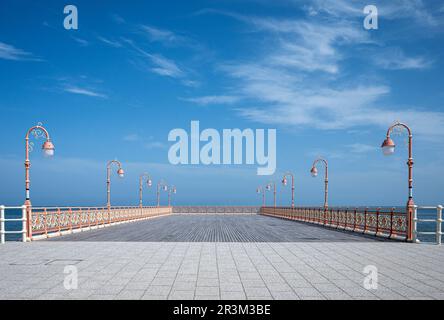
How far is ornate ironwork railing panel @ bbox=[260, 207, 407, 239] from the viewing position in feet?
54.1

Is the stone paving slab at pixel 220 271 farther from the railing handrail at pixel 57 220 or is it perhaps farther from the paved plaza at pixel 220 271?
the railing handrail at pixel 57 220

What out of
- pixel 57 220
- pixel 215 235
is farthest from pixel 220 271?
pixel 57 220

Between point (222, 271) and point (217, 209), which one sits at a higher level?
point (222, 271)

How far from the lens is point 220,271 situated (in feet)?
29.1

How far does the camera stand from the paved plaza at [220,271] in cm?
694

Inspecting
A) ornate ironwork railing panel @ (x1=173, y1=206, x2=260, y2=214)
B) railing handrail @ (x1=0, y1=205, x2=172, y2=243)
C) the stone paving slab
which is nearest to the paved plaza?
the stone paving slab

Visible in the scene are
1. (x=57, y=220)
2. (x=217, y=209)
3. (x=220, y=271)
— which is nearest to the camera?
(x=220, y=271)

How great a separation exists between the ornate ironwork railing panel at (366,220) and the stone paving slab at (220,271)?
293 centimetres

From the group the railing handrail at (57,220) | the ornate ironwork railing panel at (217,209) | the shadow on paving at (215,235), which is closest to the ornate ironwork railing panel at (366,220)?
the shadow on paving at (215,235)

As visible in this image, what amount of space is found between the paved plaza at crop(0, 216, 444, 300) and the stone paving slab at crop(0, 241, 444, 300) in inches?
0.7

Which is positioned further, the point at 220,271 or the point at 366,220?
the point at 366,220

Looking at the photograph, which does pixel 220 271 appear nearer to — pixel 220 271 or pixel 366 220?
pixel 220 271

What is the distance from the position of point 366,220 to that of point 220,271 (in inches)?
534
